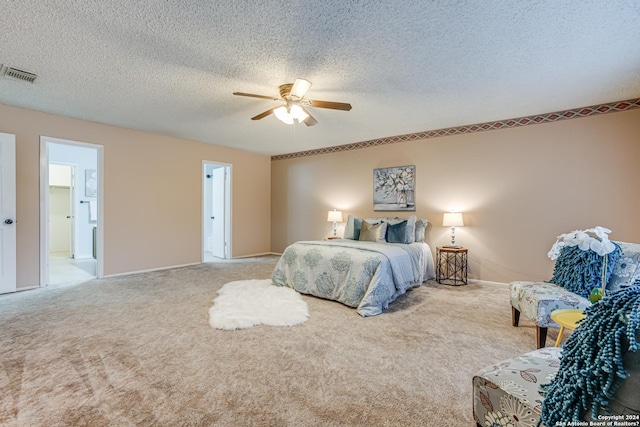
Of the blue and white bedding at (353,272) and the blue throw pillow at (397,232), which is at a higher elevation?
the blue throw pillow at (397,232)

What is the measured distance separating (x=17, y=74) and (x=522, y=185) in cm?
606

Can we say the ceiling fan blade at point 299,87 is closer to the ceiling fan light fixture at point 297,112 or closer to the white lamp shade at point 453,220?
the ceiling fan light fixture at point 297,112

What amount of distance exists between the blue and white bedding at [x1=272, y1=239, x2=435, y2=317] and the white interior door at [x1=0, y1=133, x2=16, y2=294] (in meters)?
3.33

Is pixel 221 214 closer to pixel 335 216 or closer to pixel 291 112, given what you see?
pixel 335 216

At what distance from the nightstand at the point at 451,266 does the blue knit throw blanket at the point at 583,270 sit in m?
1.77

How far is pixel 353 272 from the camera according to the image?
10.9ft

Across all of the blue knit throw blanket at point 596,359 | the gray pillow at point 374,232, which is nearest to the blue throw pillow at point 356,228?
the gray pillow at point 374,232

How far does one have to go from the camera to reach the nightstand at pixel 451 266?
446 centimetres

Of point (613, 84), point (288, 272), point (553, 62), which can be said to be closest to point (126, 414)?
point (288, 272)

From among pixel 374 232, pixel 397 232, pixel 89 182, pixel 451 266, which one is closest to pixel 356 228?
pixel 374 232

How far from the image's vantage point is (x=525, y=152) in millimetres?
4086

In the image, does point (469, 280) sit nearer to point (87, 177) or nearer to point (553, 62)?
point (553, 62)

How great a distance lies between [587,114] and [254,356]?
15.7 feet

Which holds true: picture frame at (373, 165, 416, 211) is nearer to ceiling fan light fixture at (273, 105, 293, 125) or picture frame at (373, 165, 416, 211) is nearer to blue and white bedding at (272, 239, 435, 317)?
blue and white bedding at (272, 239, 435, 317)
